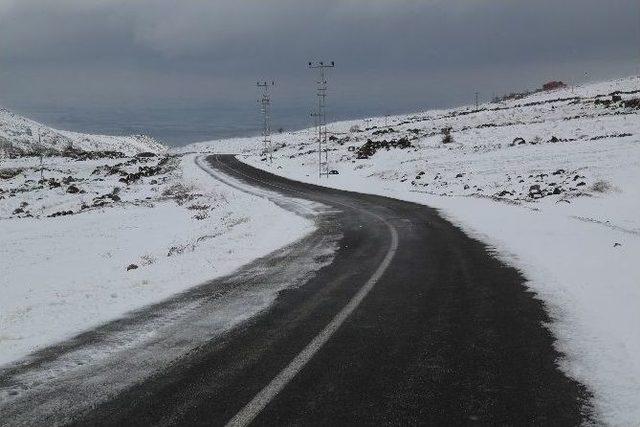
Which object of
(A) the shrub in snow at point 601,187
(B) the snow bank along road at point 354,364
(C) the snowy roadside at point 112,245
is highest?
→ (B) the snow bank along road at point 354,364

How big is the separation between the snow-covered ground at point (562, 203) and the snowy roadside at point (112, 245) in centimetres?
588

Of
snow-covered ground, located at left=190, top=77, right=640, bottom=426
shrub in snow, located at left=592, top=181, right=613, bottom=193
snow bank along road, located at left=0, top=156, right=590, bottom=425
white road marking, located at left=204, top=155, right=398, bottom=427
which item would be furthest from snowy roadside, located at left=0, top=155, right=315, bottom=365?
shrub in snow, located at left=592, top=181, right=613, bottom=193

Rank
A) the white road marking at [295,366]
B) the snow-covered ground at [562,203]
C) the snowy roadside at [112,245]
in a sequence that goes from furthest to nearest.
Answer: the snowy roadside at [112,245] → the snow-covered ground at [562,203] → the white road marking at [295,366]

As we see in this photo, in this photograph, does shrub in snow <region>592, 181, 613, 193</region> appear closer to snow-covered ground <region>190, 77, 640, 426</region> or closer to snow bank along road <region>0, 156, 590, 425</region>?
snow-covered ground <region>190, 77, 640, 426</region>

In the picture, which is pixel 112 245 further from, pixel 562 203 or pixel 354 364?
pixel 562 203

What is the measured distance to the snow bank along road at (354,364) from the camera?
4.16 meters

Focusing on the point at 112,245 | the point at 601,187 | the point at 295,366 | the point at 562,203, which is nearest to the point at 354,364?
the point at 295,366

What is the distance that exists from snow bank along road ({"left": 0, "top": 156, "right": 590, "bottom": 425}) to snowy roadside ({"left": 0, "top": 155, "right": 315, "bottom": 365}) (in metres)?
0.98

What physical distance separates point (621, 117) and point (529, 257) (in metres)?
40.8

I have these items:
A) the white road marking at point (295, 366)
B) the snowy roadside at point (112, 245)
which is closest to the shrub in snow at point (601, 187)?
the snowy roadside at point (112, 245)

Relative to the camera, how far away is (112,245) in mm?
19891

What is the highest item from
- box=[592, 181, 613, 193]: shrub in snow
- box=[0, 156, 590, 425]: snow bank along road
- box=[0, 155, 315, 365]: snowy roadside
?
box=[0, 156, 590, 425]: snow bank along road

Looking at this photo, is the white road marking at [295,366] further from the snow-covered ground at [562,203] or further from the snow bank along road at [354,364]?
the snow-covered ground at [562,203]

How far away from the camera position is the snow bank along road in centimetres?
416
